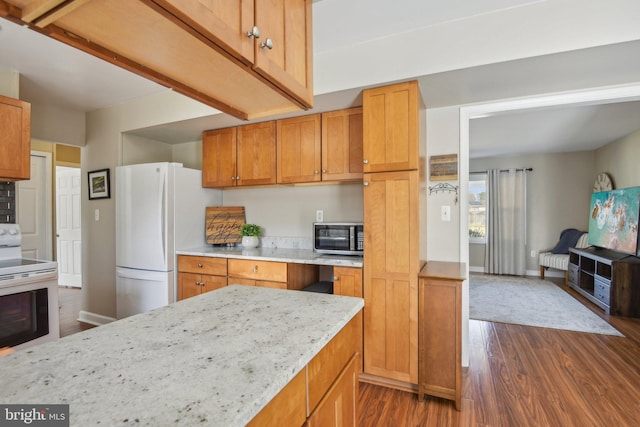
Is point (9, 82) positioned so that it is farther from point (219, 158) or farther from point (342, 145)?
point (342, 145)

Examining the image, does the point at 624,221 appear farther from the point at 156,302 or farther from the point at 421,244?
the point at 156,302

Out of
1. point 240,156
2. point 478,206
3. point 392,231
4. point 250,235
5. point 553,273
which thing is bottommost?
point 553,273

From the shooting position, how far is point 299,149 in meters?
2.81

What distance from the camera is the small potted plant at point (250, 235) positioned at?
10.6 feet

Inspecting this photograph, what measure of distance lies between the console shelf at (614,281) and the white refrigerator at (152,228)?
4.85 m

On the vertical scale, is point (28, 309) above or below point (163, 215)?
Result: below

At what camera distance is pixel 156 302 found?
2.97 m

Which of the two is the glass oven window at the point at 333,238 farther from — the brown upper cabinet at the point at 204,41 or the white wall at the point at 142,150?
the white wall at the point at 142,150

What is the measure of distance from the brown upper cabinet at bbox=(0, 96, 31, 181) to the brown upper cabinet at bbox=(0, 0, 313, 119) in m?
2.34

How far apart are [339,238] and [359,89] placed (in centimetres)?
123

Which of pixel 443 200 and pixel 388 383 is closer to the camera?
pixel 388 383

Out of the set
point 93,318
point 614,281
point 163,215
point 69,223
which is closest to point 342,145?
point 163,215

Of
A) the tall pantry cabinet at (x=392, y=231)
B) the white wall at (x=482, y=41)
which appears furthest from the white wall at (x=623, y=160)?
the tall pantry cabinet at (x=392, y=231)

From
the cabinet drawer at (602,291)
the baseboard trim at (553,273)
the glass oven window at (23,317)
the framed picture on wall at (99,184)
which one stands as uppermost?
the framed picture on wall at (99,184)
